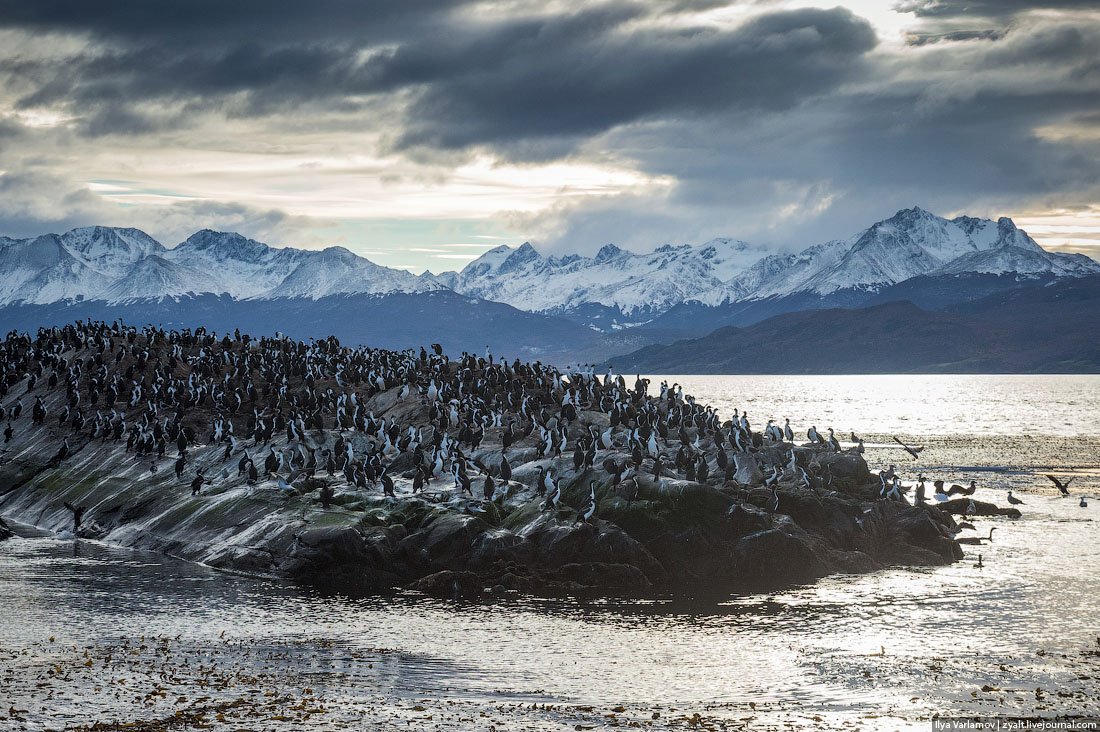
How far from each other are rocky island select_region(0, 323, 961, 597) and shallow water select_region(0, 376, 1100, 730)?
265 centimetres

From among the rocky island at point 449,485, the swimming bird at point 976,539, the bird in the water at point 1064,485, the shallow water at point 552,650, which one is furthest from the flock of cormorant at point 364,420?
the shallow water at point 552,650

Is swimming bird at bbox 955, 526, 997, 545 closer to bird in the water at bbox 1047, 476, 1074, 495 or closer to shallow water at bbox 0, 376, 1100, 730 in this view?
shallow water at bbox 0, 376, 1100, 730

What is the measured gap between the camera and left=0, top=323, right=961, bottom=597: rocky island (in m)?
46.4

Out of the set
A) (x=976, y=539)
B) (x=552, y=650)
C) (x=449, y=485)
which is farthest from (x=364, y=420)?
(x=976, y=539)

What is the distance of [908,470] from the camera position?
293 ft

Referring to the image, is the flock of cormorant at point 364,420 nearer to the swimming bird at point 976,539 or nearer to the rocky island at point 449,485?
the rocky island at point 449,485

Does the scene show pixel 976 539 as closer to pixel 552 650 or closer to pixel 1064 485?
pixel 1064 485

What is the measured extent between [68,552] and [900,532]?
4048cm

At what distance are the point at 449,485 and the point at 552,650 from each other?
19773mm

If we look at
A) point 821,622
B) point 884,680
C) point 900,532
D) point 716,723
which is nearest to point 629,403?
point 900,532

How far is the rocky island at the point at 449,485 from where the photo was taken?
152 ft

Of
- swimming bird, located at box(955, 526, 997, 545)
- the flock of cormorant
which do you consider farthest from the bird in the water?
swimming bird, located at box(955, 526, 997, 545)

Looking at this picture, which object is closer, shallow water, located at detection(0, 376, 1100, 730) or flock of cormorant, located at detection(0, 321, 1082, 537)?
shallow water, located at detection(0, 376, 1100, 730)

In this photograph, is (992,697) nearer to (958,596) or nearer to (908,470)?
(958,596)
